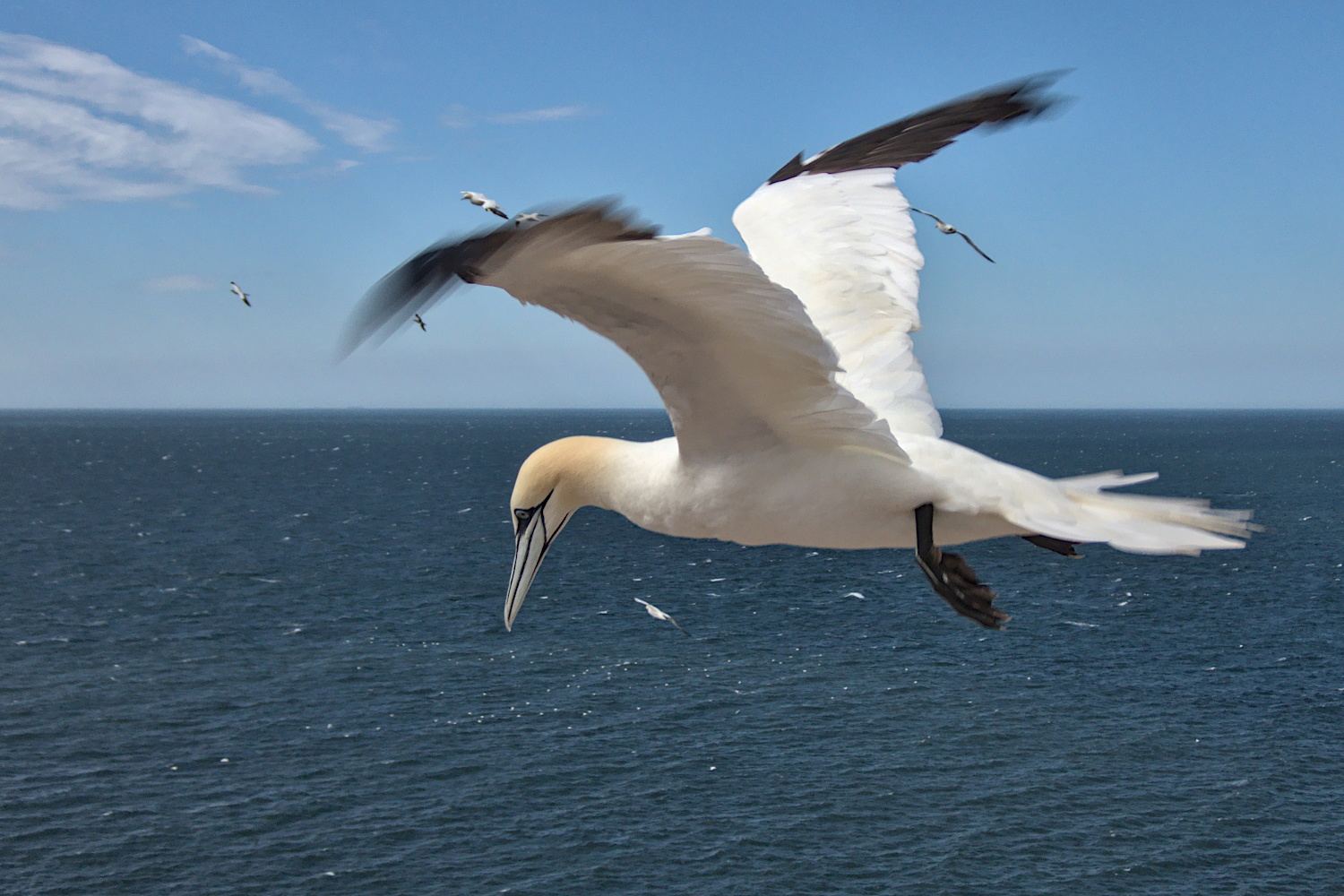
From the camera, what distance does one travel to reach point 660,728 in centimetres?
6162

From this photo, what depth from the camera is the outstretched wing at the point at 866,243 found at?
755cm

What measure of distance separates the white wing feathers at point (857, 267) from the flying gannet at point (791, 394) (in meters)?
0.02

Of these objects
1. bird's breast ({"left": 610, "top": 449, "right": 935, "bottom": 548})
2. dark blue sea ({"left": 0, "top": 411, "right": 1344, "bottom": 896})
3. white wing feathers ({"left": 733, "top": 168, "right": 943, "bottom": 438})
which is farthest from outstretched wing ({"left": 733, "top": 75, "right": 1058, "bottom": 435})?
dark blue sea ({"left": 0, "top": 411, "right": 1344, "bottom": 896})

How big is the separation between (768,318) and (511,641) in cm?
7355

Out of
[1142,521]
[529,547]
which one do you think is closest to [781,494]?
[529,547]

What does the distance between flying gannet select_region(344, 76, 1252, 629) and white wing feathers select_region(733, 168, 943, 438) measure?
0.02 metres

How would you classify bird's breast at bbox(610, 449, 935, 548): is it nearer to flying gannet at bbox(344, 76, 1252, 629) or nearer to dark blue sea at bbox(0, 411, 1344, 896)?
flying gannet at bbox(344, 76, 1252, 629)

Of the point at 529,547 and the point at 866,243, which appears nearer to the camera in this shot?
the point at 529,547

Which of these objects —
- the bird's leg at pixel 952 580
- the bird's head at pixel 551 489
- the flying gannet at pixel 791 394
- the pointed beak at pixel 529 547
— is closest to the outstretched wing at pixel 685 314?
the flying gannet at pixel 791 394

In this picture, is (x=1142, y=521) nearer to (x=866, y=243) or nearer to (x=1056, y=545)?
(x=1056, y=545)

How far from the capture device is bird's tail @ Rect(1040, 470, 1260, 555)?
534cm

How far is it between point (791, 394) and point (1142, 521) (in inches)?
85.0

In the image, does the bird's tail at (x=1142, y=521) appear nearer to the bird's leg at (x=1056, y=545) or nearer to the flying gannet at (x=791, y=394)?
the flying gannet at (x=791, y=394)

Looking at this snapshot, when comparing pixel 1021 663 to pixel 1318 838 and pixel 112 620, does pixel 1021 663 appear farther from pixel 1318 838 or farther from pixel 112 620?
pixel 112 620
